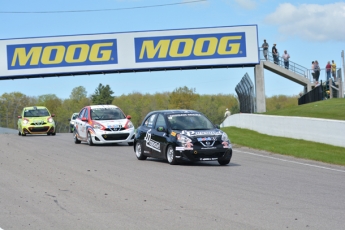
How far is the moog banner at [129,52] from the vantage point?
146 ft

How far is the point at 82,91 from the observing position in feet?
567

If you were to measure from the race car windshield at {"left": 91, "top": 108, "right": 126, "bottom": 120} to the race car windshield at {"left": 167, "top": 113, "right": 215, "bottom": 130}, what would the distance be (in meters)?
7.80

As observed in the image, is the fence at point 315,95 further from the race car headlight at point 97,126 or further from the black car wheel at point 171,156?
the black car wheel at point 171,156

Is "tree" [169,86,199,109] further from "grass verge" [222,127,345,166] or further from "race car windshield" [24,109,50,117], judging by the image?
"grass verge" [222,127,345,166]

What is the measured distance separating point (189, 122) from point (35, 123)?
1853 cm

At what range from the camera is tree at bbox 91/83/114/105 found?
415 ft

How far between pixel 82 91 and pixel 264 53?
131 metres

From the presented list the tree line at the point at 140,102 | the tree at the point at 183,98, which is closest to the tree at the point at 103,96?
the tree line at the point at 140,102

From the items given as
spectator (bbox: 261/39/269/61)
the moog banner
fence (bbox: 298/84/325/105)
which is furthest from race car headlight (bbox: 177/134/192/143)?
spectator (bbox: 261/39/269/61)

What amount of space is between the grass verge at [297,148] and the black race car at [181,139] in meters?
3.31

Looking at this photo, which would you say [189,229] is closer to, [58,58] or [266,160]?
[266,160]

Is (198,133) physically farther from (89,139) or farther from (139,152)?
(89,139)

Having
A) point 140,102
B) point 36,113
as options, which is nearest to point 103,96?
point 140,102

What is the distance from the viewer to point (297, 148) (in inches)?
826
